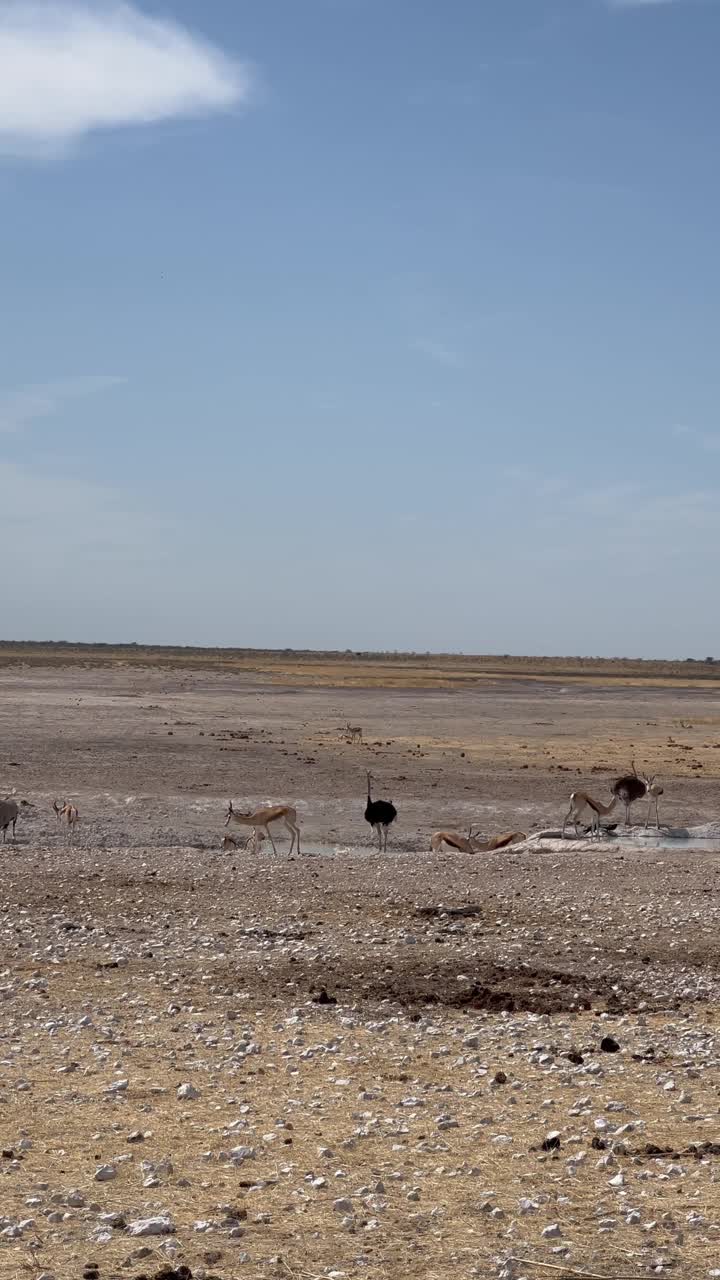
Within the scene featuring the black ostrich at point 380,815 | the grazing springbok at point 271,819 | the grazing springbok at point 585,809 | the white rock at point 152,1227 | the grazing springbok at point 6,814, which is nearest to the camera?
the white rock at point 152,1227

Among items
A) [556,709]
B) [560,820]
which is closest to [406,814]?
[560,820]

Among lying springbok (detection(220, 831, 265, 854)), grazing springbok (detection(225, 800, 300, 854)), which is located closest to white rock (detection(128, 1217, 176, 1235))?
lying springbok (detection(220, 831, 265, 854))

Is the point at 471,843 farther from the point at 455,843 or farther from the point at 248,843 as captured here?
the point at 248,843

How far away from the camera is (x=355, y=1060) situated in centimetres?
1076

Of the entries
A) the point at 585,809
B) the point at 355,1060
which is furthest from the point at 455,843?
the point at 355,1060

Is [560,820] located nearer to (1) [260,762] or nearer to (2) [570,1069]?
(1) [260,762]

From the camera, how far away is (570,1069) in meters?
10.5

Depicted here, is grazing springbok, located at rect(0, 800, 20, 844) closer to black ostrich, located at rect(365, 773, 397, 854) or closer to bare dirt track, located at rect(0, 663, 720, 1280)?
bare dirt track, located at rect(0, 663, 720, 1280)

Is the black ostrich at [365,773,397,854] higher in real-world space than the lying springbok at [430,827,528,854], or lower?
higher

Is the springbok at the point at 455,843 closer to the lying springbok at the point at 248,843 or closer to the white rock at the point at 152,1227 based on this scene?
the lying springbok at the point at 248,843

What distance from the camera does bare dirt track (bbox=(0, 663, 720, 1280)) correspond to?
7102mm

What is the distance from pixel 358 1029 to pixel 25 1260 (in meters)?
5.42

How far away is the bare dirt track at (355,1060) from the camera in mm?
7102

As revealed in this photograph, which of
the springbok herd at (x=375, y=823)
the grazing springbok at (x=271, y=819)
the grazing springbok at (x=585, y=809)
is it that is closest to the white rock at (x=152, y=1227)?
the springbok herd at (x=375, y=823)
